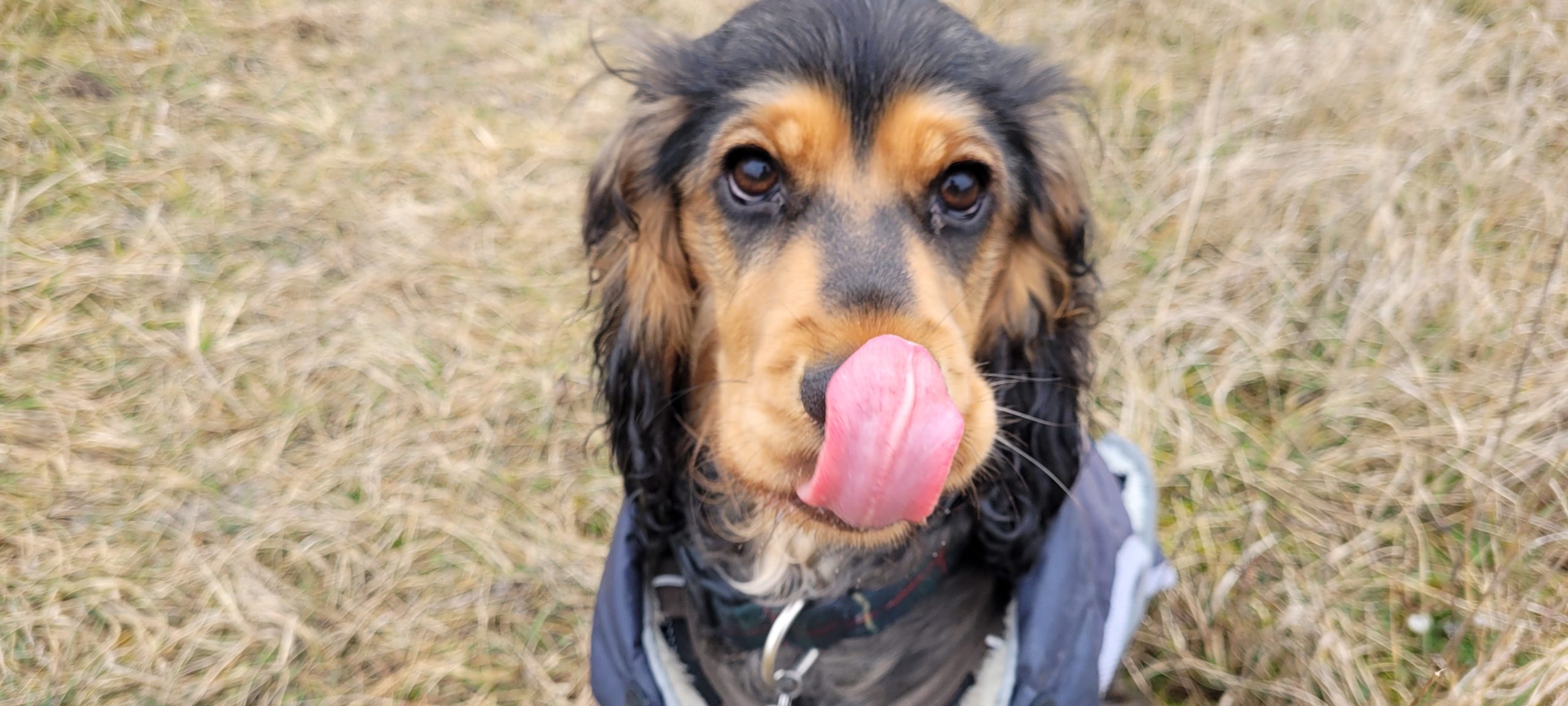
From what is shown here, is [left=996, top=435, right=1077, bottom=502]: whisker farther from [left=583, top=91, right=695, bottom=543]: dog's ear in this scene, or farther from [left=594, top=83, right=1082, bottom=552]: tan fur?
[left=583, top=91, right=695, bottom=543]: dog's ear

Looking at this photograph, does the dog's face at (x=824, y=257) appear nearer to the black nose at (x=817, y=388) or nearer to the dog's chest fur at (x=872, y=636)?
the black nose at (x=817, y=388)

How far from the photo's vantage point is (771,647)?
6.47 feet

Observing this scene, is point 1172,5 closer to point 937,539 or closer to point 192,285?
point 937,539

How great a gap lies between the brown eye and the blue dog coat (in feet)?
2.23

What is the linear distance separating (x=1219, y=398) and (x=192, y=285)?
366 cm

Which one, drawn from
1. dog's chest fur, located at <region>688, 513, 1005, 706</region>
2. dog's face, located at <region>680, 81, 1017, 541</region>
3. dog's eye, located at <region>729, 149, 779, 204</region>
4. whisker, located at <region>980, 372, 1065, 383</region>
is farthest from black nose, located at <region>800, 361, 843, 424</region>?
whisker, located at <region>980, 372, 1065, 383</region>

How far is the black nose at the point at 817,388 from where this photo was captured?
1439mm

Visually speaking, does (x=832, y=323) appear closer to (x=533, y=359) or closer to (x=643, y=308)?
(x=643, y=308)

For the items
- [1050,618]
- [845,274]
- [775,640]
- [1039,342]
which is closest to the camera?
[845,274]

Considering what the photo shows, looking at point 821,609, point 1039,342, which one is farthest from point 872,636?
point 1039,342

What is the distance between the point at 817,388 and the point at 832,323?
13cm

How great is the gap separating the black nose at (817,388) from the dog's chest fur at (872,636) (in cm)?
64

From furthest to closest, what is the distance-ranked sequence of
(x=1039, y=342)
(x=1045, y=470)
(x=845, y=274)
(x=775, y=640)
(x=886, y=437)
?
(x=1039, y=342), (x=1045, y=470), (x=775, y=640), (x=845, y=274), (x=886, y=437)

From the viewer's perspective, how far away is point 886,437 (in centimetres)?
129
